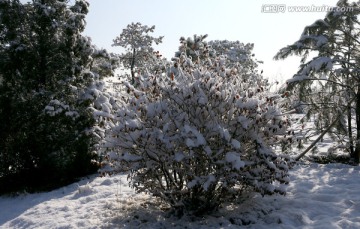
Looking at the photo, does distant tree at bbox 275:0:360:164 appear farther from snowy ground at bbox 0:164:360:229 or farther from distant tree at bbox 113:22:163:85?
distant tree at bbox 113:22:163:85

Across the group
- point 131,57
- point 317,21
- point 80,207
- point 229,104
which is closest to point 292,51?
point 317,21

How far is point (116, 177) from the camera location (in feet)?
29.8

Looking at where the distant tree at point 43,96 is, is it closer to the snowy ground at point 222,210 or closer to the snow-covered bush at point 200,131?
the snowy ground at point 222,210

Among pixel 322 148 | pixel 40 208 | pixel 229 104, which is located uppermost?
pixel 229 104

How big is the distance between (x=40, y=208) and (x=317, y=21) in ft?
26.1

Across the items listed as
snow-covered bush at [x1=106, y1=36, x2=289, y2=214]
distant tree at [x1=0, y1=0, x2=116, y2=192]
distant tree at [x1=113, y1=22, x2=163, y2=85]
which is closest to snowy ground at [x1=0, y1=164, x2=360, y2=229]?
snow-covered bush at [x1=106, y1=36, x2=289, y2=214]

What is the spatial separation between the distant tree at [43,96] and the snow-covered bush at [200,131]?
4.56 m

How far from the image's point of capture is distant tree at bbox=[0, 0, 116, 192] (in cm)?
938

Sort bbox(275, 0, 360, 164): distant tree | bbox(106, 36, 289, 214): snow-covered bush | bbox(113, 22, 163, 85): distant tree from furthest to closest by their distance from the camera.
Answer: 1. bbox(113, 22, 163, 85): distant tree
2. bbox(275, 0, 360, 164): distant tree
3. bbox(106, 36, 289, 214): snow-covered bush

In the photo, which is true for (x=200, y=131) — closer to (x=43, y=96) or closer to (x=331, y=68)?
(x=331, y=68)

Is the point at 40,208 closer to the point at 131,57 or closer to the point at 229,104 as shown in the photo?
the point at 229,104

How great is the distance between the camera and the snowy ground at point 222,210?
5.41 meters

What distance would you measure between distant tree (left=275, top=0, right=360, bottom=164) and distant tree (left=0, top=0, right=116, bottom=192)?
19.0 ft

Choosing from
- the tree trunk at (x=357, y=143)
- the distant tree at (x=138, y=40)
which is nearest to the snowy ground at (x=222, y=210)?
the tree trunk at (x=357, y=143)
